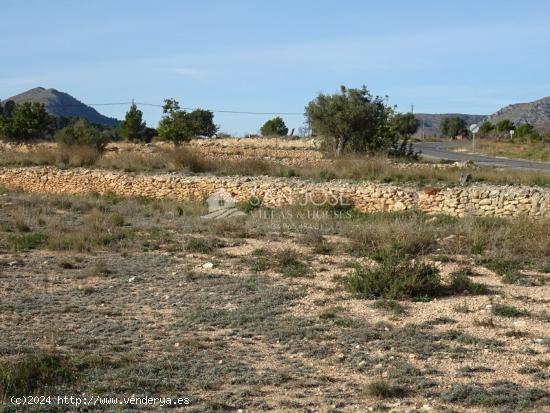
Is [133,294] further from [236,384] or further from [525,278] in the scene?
[525,278]

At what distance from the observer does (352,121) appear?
28.1m

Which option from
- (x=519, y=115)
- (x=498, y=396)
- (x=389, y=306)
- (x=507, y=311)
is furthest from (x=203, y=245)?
(x=519, y=115)

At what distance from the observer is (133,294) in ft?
24.7

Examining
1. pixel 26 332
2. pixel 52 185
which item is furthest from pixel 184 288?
pixel 52 185

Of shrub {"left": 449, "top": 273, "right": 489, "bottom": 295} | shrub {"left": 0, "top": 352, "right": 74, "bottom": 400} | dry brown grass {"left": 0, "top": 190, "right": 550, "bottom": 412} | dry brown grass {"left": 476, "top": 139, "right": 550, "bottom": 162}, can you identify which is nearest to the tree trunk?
dry brown grass {"left": 476, "top": 139, "right": 550, "bottom": 162}

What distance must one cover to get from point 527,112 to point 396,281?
384 feet

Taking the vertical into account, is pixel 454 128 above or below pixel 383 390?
above

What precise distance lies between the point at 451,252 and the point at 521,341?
12.9 feet

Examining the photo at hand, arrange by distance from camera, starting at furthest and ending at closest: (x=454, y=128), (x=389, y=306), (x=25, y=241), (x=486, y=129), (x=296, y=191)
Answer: (x=454, y=128) → (x=486, y=129) → (x=296, y=191) → (x=25, y=241) → (x=389, y=306)

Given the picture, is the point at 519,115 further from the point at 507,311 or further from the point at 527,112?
the point at 507,311

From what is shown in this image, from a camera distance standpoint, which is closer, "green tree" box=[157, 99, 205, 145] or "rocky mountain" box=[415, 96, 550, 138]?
"green tree" box=[157, 99, 205, 145]

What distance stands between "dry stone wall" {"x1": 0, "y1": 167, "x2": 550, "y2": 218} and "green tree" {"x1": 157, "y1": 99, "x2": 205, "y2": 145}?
530 inches

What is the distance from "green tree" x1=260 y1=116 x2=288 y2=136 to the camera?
181 ft

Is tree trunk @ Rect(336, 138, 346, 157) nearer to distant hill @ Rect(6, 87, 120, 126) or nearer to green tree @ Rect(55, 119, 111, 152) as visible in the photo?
green tree @ Rect(55, 119, 111, 152)
